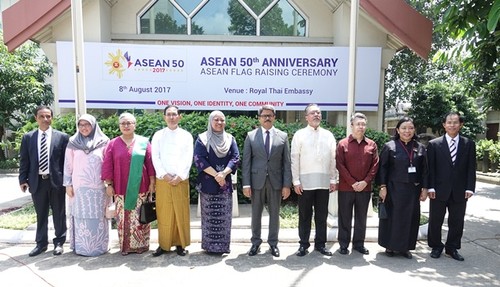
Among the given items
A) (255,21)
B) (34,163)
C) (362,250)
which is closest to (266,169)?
(362,250)

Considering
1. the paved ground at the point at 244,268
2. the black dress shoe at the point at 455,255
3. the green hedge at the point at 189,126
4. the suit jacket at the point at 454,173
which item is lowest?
the paved ground at the point at 244,268

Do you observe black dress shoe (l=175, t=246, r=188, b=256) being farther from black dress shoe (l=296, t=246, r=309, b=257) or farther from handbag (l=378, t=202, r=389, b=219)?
handbag (l=378, t=202, r=389, b=219)

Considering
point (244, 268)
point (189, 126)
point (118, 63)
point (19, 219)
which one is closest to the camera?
point (244, 268)

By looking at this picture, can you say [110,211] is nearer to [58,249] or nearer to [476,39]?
[58,249]

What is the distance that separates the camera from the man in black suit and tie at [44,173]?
4555 mm

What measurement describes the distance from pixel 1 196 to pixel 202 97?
5603 millimetres

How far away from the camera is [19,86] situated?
14547 millimetres

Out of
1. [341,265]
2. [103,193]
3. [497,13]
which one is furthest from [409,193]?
[103,193]

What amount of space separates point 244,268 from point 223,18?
6.51 meters

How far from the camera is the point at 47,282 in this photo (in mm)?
3824

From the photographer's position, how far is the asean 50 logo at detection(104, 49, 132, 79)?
7707mm

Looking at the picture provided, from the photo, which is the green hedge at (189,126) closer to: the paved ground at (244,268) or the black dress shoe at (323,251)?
the paved ground at (244,268)

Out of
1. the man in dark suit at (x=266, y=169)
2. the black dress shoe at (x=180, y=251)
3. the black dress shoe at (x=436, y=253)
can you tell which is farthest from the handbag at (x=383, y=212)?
the black dress shoe at (x=180, y=251)

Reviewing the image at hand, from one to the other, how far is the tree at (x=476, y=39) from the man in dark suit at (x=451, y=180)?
3.94 ft
